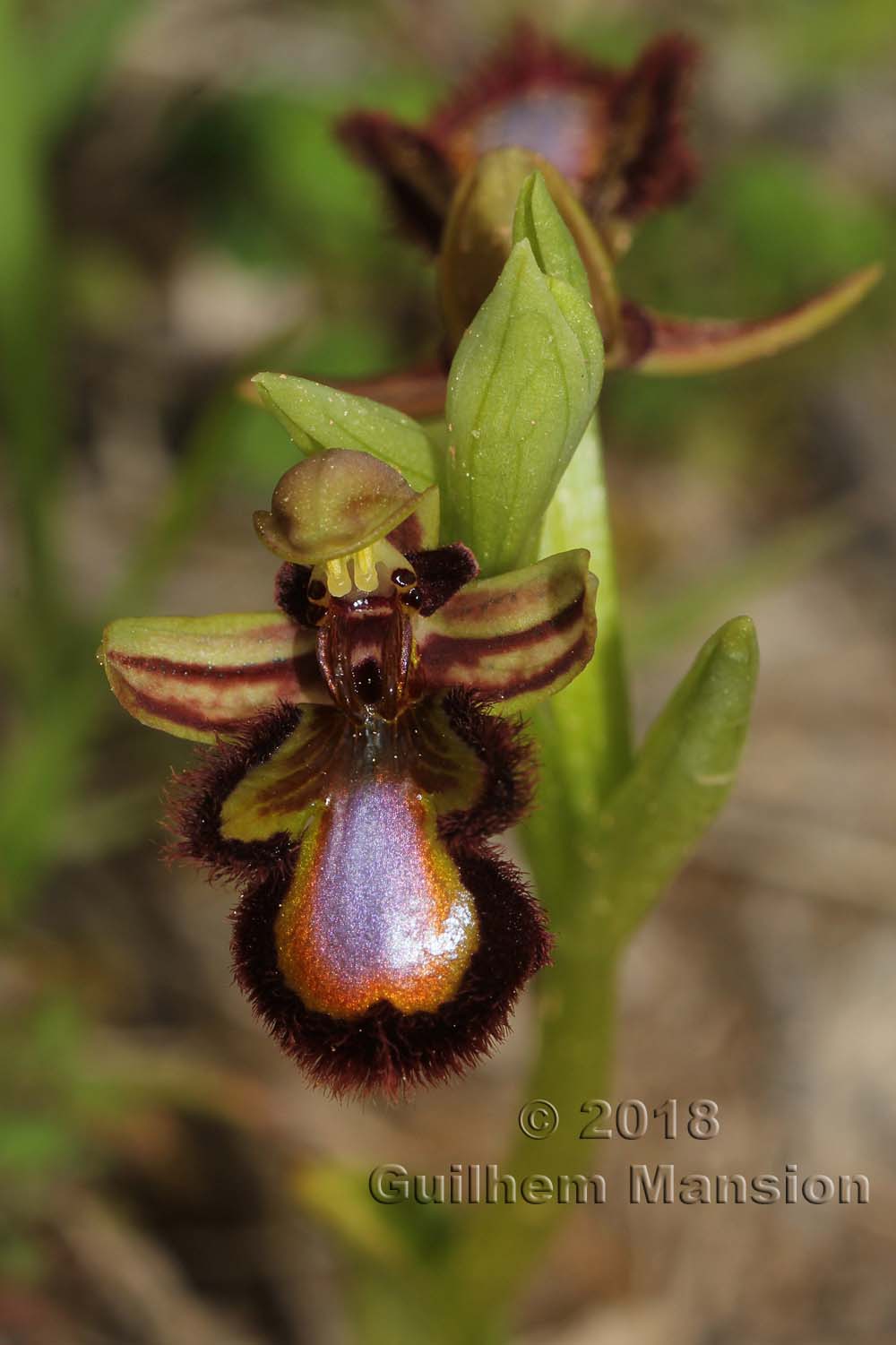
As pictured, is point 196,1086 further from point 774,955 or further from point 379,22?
point 379,22

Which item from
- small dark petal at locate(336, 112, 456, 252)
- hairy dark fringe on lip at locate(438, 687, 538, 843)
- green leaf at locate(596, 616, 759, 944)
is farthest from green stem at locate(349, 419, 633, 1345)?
small dark petal at locate(336, 112, 456, 252)

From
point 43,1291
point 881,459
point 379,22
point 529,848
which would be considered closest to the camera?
point 529,848

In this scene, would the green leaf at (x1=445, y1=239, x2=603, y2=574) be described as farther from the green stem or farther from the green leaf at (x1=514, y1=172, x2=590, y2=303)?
the green stem

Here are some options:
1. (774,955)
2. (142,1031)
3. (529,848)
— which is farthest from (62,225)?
Answer: (529,848)

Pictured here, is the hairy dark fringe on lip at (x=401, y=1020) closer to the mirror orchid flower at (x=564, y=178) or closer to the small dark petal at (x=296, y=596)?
the small dark petal at (x=296, y=596)

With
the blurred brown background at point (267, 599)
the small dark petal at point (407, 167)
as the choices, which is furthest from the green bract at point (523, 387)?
the blurred brown background at point (267, 599)

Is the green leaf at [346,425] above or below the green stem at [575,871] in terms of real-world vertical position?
above

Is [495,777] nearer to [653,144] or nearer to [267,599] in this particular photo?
[653,144]
